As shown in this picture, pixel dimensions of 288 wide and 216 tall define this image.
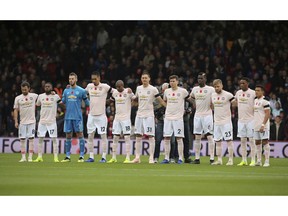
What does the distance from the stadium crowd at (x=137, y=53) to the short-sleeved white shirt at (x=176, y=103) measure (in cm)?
881

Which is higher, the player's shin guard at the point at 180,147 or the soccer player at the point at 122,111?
the soccer player at the point at 122,111

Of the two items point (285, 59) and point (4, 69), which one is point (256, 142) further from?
point (4, 69)

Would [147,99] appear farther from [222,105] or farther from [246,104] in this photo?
[246,104]

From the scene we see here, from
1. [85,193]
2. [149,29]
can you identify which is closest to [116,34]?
[149,29]

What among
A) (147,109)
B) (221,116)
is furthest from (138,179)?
(221,116)

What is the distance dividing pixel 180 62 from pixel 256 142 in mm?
13287

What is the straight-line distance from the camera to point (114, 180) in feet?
58.3

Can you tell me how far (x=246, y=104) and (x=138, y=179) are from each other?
6847 millimetres

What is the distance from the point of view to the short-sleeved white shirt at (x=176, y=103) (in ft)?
78.8

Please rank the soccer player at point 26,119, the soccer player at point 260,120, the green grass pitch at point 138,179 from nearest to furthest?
the green grass pitch at point 138,179 → the soccer player at point 260,120 → the soccer player at point 26,119

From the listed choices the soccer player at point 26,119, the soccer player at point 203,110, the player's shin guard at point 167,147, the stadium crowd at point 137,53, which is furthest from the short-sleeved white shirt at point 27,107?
the stadium crowd at point 137,53

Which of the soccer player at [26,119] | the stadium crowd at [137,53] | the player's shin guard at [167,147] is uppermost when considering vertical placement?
the stadium crowd at [137,53]

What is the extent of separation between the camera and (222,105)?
24.0 metres

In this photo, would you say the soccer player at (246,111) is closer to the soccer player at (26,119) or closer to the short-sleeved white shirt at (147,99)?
the short-sleeved white shirt at (147,99)
